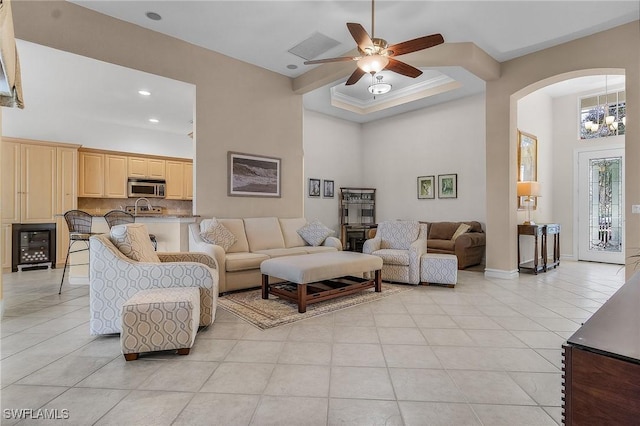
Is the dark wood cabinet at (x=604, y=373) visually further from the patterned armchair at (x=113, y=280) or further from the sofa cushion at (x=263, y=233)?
the sofa cushion at (x=263, y=233)

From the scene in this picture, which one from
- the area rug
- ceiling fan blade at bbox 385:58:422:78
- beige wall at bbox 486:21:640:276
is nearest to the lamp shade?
beige wall at bbox 486:21:640:276

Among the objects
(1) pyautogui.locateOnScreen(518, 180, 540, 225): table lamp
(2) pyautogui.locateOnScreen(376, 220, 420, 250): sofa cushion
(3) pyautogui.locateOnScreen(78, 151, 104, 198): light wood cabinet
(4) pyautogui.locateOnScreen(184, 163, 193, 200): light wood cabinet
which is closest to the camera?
(2) pyautogui.locateOnScreen(376, 220, 420, 250): sofa cushion

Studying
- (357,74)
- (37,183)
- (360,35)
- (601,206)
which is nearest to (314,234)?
(357,74)

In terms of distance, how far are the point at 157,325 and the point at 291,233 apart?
3.12 meters

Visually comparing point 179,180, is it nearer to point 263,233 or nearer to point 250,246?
point 263,233

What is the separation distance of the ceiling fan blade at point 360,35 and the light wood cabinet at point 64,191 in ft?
20.0

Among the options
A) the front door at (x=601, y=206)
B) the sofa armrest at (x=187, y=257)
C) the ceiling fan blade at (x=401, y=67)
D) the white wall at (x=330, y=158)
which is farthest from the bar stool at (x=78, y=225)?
the front door at (x=601, y=206)

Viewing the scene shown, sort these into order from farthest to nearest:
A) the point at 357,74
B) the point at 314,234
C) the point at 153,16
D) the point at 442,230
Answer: the point at 442,230
the point at 314,234
the point at 153,16
the point at 357,74

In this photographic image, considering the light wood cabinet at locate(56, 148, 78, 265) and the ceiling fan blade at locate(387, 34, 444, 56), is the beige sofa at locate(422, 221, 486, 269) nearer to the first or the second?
the ceiling fan blade at locate(387, 34, 444, 56)

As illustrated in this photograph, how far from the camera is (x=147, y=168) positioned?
7.56m

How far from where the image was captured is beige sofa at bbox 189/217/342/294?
3.99 m

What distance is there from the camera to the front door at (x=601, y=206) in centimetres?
625

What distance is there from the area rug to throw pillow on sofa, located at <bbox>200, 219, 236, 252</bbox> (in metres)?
0.67

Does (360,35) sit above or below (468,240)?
above
